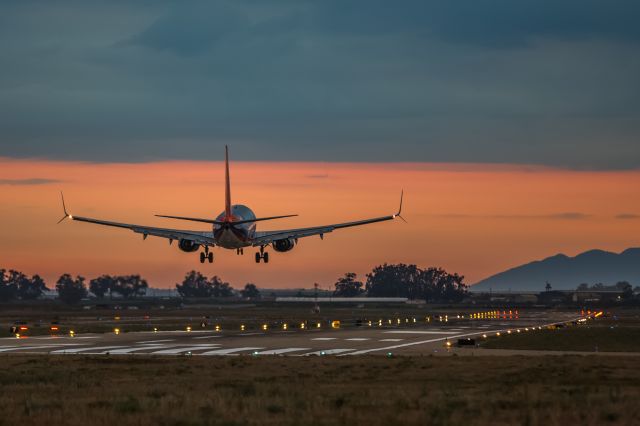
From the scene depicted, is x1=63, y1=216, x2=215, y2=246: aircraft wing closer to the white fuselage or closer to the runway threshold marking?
the white fuselage

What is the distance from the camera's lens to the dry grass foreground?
39438mm

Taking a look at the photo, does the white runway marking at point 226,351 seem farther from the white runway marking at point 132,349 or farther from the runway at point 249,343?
the white runway marking at point 132,349

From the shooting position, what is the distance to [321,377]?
182ft

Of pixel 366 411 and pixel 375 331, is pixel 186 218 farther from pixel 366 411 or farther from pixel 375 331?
pixel 366 411

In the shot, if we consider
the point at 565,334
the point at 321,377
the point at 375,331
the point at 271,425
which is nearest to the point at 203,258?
the point at 375,331

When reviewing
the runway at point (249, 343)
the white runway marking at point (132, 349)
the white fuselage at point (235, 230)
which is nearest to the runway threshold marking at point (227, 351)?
the runway at point (249, 343)

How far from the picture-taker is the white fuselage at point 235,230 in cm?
10075

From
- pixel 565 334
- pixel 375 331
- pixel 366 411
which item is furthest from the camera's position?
pixel 375 331

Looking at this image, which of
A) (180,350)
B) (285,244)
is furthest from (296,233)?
(180,350)

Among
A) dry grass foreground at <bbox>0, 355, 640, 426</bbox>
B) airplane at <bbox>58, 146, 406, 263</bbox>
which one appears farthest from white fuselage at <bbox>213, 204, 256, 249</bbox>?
dry grass foreground at <bbox>0, 355, 640, 426</bbox>

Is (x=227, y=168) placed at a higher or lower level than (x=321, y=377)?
higher

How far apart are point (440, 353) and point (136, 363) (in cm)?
2076

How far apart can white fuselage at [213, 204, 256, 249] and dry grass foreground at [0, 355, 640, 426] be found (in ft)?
105

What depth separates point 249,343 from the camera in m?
85.9
